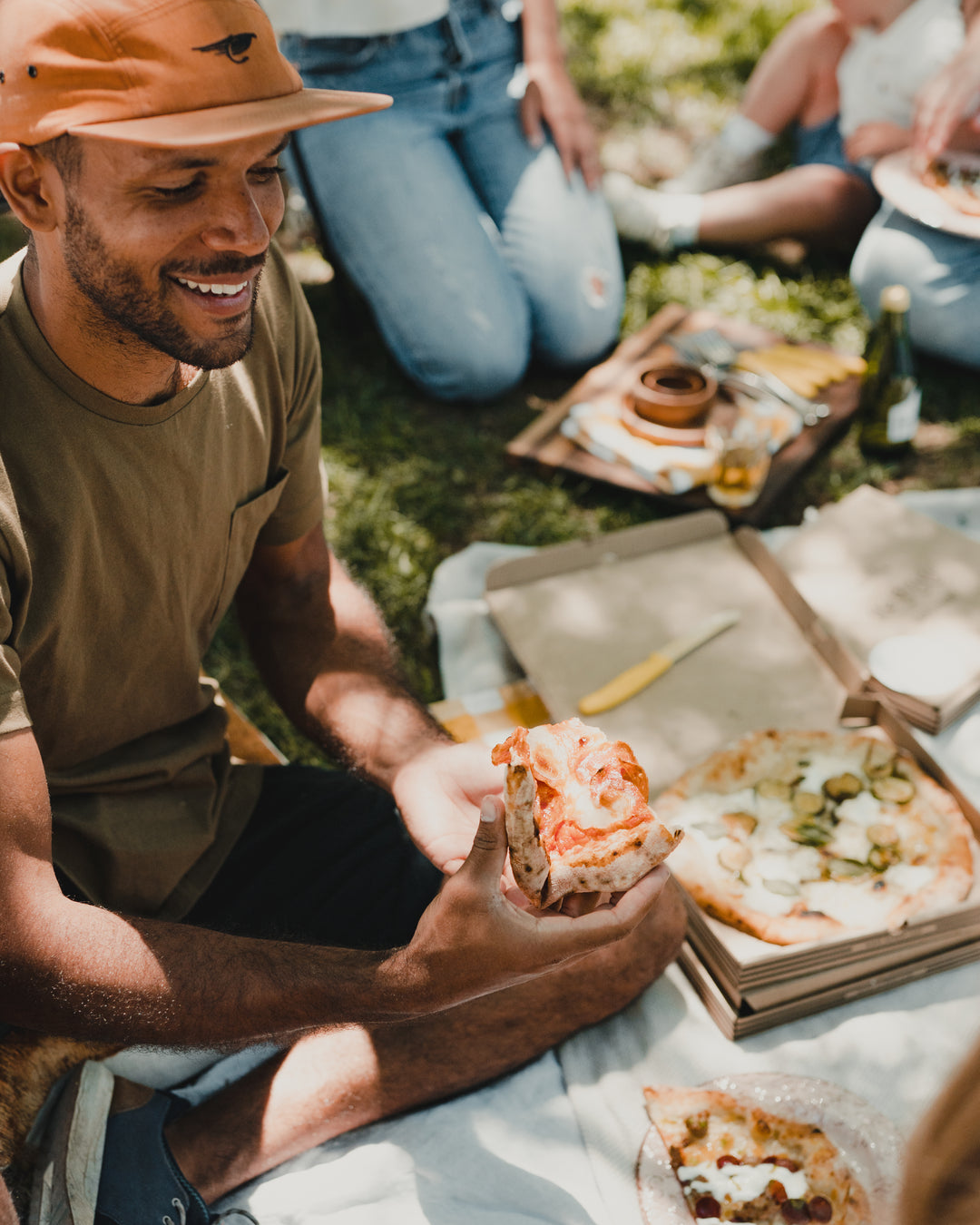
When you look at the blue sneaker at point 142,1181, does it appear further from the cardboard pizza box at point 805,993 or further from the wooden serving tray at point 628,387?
the wooden serving tray at point 628,387

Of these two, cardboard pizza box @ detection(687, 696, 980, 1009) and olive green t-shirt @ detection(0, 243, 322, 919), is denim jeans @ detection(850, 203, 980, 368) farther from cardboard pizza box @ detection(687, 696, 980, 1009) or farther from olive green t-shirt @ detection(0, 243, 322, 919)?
olive green t-shirt @ detection(0, 243, 322, 919)

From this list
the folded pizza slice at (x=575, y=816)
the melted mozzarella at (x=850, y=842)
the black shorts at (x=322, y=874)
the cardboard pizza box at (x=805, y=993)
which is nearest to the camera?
the folded pizza slice at (x=575, y=816)

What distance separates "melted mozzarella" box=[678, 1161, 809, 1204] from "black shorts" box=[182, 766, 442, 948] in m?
0.72

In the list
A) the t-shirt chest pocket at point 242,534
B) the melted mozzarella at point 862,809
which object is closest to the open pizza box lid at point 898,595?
the melted mozzarella at point 862,809

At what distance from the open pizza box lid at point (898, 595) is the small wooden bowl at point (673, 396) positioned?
0.69m

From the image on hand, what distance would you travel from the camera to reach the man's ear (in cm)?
166

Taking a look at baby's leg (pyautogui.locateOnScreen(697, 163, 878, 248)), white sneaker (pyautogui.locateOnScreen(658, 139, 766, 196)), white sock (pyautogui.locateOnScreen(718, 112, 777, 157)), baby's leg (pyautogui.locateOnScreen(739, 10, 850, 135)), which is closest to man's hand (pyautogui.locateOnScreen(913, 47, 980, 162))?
baby's leg (pyautogui.locateOnScreen(697, 163, 878, 248))

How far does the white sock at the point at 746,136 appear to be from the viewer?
5.66 metres

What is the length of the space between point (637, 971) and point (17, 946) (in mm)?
1314

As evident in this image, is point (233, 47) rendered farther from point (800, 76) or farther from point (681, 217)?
point (800, 76)

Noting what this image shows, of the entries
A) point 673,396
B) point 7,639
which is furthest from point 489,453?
point 7,639

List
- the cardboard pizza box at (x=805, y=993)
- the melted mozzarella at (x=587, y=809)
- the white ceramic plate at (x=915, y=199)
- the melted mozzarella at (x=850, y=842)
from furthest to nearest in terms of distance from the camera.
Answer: the white ceramic plate at (x=915, y=199) → the melted mozzarella at (x=850, y=842) → the cardboard pizza box at (x=805, y=993) → the melted mozzarella at (x=587, y=809)

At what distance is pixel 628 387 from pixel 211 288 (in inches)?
112

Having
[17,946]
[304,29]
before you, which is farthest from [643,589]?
[304,29]
